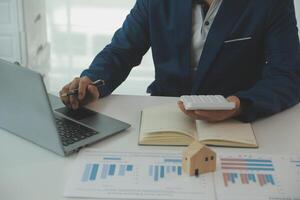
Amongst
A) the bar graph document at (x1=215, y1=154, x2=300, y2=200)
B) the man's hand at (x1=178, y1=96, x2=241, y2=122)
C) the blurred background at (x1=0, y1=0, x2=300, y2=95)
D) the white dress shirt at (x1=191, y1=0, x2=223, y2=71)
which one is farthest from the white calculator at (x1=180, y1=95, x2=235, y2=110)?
the blurred background at (x1=0, y1=0, x2=300, y2=95)

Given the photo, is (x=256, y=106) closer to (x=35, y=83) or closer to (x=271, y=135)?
(x=271, y=135)

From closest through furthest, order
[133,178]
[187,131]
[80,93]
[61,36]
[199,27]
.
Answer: [133,178] < [187,131] < [80,93] < [199,27] < [61,36]

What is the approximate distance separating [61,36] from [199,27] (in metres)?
1.95

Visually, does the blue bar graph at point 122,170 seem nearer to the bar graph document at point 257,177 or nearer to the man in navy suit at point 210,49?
the bar graph document at point 257,177

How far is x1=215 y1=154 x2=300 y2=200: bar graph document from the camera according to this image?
85 cm

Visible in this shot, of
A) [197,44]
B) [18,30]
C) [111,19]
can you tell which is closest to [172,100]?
[197,44]

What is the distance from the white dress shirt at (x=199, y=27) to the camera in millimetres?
1394

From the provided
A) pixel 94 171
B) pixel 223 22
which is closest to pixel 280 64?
pixel 223 22

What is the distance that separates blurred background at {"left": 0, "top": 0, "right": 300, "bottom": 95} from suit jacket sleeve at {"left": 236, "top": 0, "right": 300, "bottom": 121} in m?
1.35

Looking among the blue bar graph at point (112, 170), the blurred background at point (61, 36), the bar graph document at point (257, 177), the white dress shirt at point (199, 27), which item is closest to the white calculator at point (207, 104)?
the bar graph document at point (257, 177)

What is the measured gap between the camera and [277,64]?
1324mm

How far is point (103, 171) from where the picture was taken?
2.98 feet

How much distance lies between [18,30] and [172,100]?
151 centimetres

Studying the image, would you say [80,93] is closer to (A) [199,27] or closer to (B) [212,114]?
(B) [212,114]
